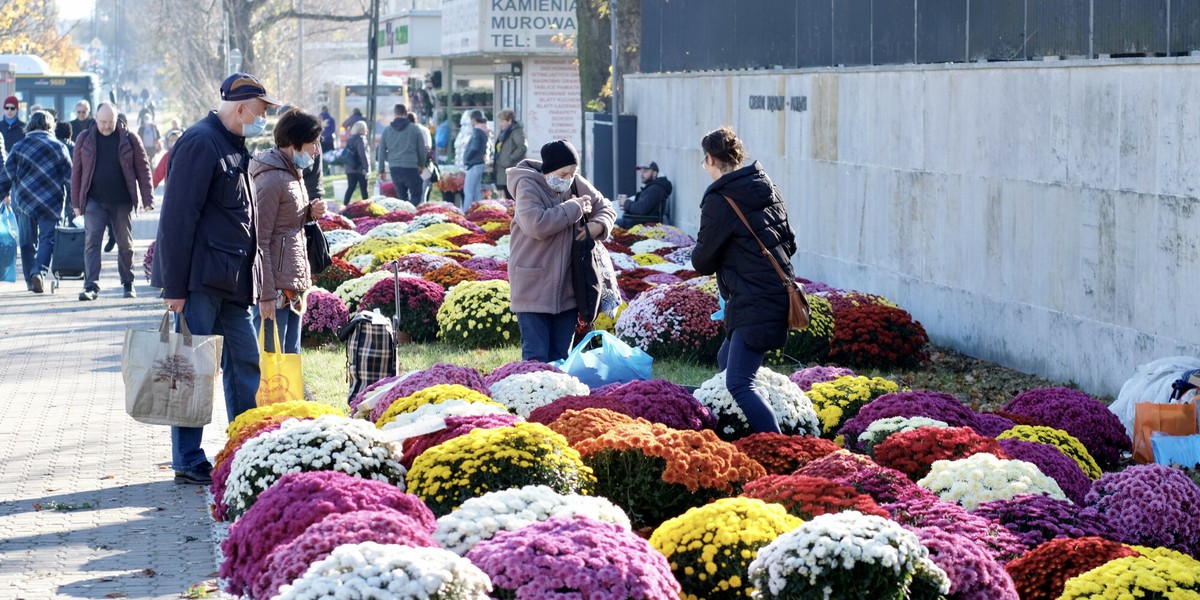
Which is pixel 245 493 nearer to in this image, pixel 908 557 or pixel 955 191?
pixel 908 557

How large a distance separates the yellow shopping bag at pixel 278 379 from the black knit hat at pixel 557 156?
1805mm

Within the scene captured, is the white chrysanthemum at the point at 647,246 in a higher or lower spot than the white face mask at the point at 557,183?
lower

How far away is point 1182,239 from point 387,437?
A: 5.34 m

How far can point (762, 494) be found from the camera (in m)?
6.31

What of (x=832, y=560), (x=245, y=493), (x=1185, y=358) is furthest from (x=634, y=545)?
(x=1185, y=358)

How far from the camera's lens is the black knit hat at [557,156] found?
9516 millimetres

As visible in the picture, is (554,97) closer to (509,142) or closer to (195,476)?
(509,142)

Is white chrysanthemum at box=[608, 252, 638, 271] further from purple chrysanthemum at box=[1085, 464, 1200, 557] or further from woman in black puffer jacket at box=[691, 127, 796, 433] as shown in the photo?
purple chrysanthemum at box=[1085, 464, 1200, 557]

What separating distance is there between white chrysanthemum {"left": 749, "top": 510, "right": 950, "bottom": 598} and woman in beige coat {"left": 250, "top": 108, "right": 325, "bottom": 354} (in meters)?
4.54

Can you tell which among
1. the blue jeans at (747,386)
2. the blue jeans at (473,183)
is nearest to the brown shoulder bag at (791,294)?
the blue jeans at (747,386)

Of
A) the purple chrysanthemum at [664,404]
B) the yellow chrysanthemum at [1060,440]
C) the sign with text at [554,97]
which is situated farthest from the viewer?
the sign with text at [554,97]

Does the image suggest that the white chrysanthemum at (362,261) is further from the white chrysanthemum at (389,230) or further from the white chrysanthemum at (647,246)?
the white chrysanthemum at (647,246)

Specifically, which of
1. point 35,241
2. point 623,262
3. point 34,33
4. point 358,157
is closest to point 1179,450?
point 623,262

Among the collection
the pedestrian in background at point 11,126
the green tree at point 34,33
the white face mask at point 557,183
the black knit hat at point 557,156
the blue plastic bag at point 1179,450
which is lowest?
the blue plastic bag at point 1179,450
